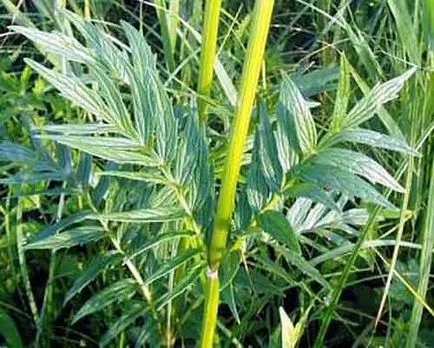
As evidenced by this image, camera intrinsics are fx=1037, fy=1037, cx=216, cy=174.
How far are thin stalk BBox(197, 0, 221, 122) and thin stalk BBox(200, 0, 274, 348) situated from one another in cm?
13

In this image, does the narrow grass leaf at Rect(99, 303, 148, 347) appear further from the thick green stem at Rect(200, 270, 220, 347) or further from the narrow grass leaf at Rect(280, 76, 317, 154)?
the narrow grass leaf at Rect(280, 76, 317, 154)

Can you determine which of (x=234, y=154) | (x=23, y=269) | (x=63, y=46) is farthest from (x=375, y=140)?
(x=23, y=269)

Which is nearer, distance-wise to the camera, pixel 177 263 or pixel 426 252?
A: pixel 177 263

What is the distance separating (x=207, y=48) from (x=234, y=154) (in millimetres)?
161

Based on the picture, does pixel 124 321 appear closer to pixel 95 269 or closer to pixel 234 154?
pixel 95 269

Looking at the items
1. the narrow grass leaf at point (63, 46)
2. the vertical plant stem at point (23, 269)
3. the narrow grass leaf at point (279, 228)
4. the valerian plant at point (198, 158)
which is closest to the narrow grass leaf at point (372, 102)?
the valerian plant at point (198, 158)

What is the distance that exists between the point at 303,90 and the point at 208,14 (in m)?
0.27

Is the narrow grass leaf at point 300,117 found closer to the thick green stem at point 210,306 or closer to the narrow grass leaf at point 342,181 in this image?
the narrow grass leaf at point 342,181

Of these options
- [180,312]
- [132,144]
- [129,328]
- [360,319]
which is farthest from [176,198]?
[360,319]

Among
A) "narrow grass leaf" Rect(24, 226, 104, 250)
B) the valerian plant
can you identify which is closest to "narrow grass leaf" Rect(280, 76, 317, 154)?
the valerian plant

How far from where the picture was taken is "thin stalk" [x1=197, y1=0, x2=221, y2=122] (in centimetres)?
95

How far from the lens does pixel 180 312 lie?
1.24 m

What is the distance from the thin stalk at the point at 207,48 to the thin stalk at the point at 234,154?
125mm

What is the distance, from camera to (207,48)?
101 cm
